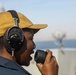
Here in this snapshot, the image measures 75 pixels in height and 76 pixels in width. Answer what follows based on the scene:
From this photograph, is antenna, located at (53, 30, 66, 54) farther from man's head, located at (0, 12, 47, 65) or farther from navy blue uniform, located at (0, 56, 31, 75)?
navy blue uniform, located at (0, 56, 31, 75)

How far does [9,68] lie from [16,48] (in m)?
0.16

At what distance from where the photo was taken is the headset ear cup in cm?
267

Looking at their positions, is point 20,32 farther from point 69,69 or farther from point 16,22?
point 69,69

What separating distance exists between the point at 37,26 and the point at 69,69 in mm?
8712

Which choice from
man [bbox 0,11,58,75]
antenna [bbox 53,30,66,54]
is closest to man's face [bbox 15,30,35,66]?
man [bbox 0,11,58,75]

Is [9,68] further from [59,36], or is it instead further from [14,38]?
[59,36]

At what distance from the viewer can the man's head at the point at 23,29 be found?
8.84 feet

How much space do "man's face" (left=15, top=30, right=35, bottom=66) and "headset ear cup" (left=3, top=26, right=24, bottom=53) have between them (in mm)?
36

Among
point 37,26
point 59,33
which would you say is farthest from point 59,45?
point 37,26

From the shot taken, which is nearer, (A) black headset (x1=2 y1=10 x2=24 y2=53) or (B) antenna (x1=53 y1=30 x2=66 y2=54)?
(A) black headset (x1=2 y1=10 x2=24 y2=53)

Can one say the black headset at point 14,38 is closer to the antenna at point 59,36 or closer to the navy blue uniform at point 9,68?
the navy blue uniform at point 9,68

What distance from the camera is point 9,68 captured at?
2.63 metres

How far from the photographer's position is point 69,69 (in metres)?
11.4

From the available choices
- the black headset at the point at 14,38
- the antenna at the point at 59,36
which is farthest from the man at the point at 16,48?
the antenna at the point at 59,36
